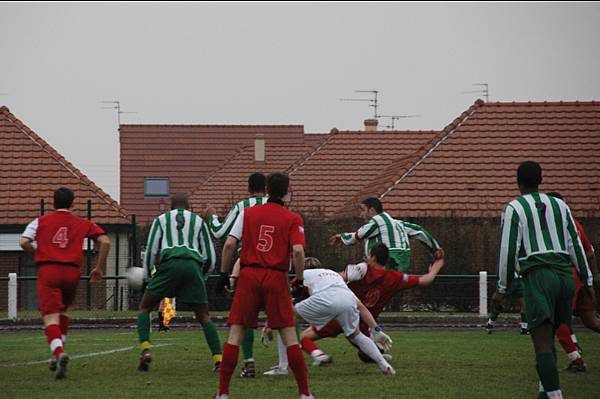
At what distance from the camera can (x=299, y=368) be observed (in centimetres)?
1014

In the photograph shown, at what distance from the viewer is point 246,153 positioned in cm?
5409

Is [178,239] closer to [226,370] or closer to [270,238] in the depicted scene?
[270,238]

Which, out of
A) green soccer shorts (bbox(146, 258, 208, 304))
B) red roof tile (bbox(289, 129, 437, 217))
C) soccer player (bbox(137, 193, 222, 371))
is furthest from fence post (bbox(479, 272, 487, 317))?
red roof tile (bbox(289, 129, 437, 217))

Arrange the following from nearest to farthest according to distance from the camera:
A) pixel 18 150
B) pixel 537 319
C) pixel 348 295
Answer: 1. pixel 537 319
2. pixel 348 295
3. pixel 18 150

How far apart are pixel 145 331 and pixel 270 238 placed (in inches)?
133

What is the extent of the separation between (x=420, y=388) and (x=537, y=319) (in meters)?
2.03

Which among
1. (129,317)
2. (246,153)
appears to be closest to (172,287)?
(129,317)

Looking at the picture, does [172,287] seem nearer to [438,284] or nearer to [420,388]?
[420,388]

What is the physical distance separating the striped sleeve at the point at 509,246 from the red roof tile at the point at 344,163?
32868 mm

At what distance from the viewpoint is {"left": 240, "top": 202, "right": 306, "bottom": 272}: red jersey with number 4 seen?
10.4 m

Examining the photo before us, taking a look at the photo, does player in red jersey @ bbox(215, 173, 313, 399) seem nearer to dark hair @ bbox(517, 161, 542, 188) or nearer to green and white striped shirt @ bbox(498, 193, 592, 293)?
green and white striped shirt @ bbox(498, 193, 592, 293)

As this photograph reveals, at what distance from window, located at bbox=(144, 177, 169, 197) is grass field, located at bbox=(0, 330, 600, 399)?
39.5m

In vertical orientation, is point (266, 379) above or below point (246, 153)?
below

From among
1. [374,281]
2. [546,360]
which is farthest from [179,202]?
[546,360]
